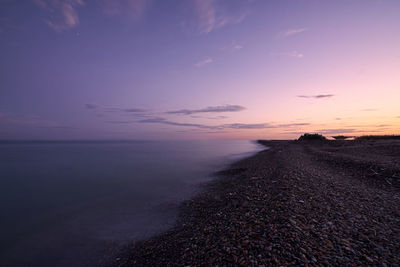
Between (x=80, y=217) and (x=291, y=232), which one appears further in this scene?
(x=80, y=217)

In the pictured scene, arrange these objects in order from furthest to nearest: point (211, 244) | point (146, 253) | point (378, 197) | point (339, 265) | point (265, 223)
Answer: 1. point (378, 197)
2. point (146, 253)
3. point (265, 223)
4. point (211, 244)
5. point (339, 265)

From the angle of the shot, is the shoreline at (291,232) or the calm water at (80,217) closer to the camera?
the shoreline at (291,232)

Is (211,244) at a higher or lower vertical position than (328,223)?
lower

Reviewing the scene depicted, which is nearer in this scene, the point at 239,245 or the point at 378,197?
the point at 239,245

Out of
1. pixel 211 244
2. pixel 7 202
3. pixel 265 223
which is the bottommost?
pixel 7 202

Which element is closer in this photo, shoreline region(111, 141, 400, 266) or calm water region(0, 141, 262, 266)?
shoreline region(111, 141, 400, 266)

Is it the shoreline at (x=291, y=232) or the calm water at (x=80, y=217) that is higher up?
the shoreline at (x=291, y=232)

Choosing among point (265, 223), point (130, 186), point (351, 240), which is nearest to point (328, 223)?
point (351, 240)

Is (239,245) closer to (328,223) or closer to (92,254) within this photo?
(328,223)

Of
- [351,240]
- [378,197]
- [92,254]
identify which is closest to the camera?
[351,240]

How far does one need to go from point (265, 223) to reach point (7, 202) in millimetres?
15115

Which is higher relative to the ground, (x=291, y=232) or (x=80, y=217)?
(x=291, y=232)

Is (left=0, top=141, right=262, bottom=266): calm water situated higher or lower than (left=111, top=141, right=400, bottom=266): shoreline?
lower

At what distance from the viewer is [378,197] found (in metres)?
6.20
